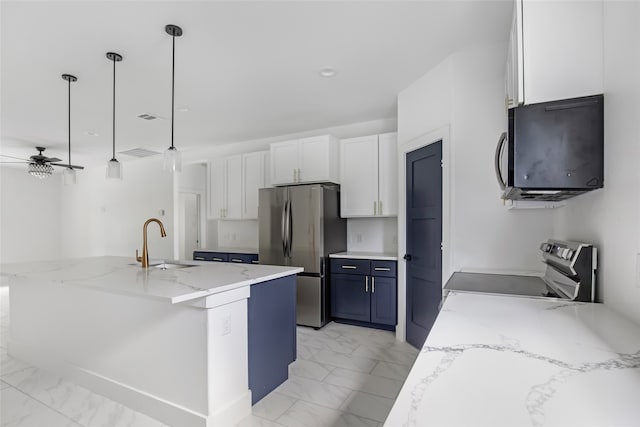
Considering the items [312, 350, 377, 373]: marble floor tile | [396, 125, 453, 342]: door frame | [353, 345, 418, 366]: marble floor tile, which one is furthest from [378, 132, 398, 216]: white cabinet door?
[312, 350, 377, 373]: marble floor tile

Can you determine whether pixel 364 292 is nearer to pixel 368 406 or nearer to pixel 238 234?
pixel 368 406

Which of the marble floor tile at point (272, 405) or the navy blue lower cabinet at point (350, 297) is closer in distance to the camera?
the marble floor tile at point (272, 405)

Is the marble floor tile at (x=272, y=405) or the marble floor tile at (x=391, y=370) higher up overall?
the marble floor tile at (x=272, y=405)

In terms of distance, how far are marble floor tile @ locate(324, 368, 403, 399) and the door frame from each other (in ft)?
2.95

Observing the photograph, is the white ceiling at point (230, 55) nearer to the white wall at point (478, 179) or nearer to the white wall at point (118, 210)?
the white wall at point (478, 179)

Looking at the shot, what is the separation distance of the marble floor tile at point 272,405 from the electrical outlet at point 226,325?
0.60 metres

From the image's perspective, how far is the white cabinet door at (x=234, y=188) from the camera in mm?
5027

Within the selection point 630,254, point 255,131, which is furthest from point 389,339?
point 255,131

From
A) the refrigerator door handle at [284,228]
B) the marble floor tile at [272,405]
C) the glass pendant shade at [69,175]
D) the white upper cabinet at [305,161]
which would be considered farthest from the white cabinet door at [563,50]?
the glass pendant shade at [69,175]

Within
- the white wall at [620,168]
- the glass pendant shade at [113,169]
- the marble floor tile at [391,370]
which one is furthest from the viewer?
the glass pendant shade at [113,169]

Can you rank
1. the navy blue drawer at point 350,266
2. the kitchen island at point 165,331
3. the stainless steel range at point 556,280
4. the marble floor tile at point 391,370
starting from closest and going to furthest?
the stainless steel range at point 556,280, the kitchen island at point 165,331, the marble floor tile at point 391,370, the navy blue drawer at point 350,266

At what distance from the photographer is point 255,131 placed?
480 cm

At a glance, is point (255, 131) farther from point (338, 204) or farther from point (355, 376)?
point (355, 376)

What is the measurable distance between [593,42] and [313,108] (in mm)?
2805
